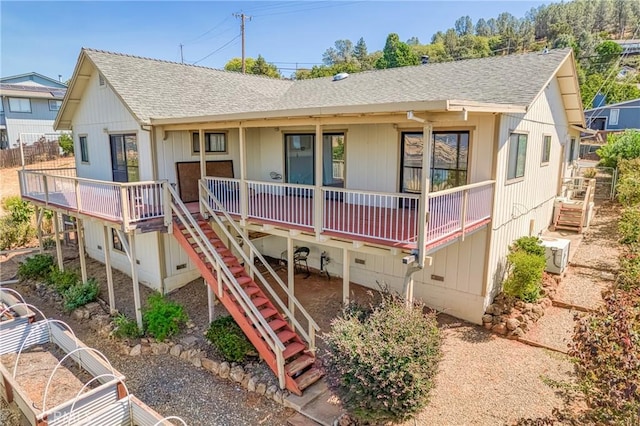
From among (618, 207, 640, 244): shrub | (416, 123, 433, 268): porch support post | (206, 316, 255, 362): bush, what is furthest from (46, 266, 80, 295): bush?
(618, 207, 640, 244): shrub

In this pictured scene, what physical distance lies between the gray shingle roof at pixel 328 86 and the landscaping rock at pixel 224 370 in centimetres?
629

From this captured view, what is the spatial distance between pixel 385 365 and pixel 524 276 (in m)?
5.12

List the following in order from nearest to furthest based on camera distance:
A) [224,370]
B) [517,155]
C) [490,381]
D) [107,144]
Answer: [490,381], [224,370], [517,155], [107,144]

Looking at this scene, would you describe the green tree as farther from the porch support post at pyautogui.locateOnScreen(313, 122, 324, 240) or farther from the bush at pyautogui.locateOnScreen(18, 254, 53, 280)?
the porch support post at pyautogui.locateOnScreen(313, 122, 324, 240)

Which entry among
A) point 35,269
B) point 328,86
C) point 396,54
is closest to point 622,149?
point 328,86

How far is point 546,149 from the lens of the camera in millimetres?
13016

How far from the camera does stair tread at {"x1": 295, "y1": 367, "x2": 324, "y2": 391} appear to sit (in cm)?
746

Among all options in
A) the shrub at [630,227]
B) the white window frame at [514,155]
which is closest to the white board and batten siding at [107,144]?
the white window frame at [514,155]

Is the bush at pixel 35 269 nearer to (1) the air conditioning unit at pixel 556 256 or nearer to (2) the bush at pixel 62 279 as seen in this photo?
(2) the bush at pixel 62 279

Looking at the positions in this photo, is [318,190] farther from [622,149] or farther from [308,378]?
[622,149]

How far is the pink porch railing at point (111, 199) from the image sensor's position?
9.65 metres

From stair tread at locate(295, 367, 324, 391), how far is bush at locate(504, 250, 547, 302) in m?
4.91

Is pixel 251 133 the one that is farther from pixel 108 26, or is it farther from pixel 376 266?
pixel 108 26

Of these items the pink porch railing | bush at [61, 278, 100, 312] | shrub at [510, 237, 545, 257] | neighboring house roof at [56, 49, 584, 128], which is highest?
neighboring house roof at [56, 49, 584, 128]
